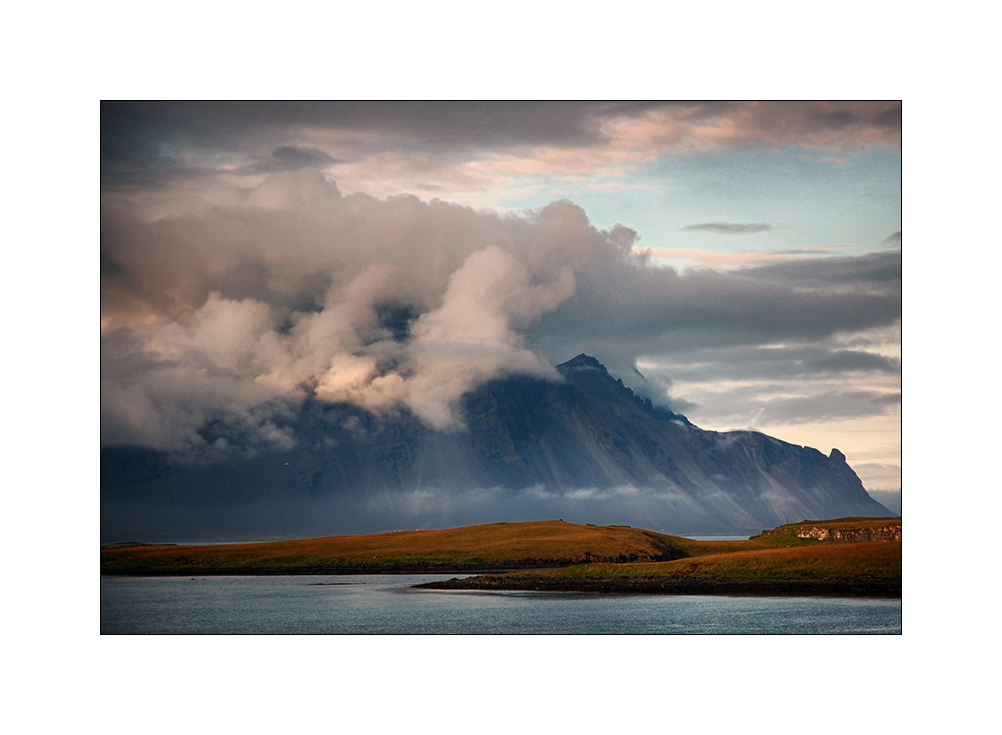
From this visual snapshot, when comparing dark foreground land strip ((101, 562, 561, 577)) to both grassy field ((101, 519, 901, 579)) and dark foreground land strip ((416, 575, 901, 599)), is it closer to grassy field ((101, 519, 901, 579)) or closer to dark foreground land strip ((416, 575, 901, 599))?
grassy field ((101, 519, 901, 579))

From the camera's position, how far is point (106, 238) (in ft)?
156

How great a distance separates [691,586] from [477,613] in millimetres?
22945

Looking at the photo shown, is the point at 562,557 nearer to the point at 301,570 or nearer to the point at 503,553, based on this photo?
the point at 503,553

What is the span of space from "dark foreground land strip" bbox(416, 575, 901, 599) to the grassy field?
10.5 feet

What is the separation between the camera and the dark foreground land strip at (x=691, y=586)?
6303 cm

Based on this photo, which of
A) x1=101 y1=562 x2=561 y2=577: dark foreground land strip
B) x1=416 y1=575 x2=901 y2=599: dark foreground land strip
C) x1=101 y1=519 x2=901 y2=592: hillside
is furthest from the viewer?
x1=101 y1=562 x2=561 y2=577: dark foreground land strip

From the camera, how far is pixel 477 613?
193 ft

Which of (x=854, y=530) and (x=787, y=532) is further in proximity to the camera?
(x=787, y=532)

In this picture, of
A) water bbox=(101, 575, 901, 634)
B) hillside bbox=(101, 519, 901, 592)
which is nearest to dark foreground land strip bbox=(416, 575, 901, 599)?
hillside bbox=(101, 519, 901, 592)

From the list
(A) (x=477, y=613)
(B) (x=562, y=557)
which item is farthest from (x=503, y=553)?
(A) (x=477, y=613)

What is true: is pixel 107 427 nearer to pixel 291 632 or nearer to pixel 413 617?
pixel 291 632

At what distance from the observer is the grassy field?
8406cm
